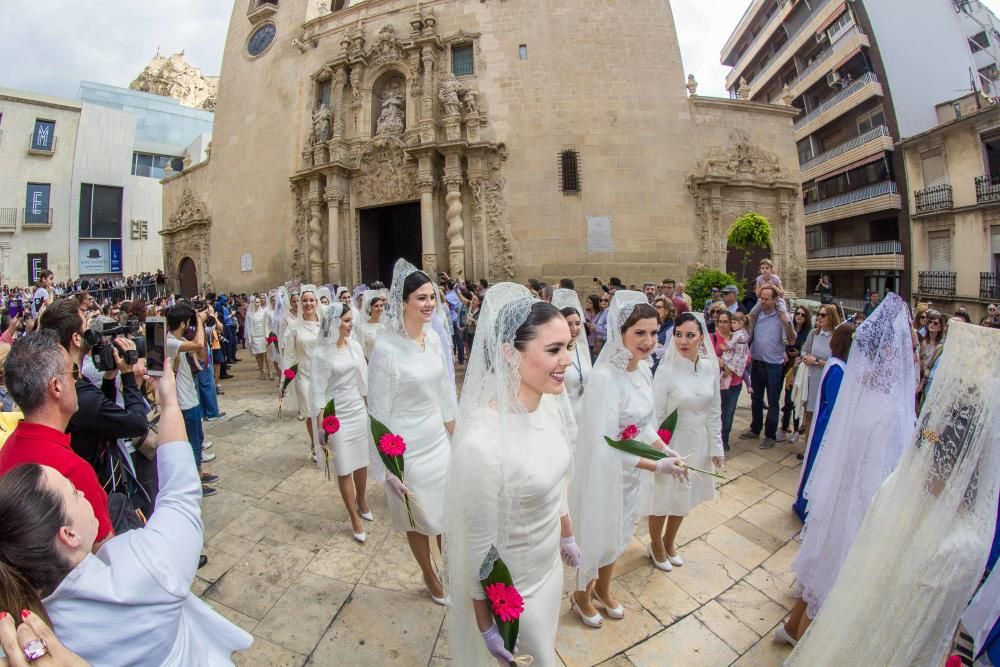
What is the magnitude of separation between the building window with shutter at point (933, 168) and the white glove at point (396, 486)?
26267 mm

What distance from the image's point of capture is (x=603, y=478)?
2910 mm

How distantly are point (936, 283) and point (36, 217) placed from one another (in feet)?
140

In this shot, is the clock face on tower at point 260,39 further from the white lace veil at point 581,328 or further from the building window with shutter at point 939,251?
the building window with shutter at point 939,251

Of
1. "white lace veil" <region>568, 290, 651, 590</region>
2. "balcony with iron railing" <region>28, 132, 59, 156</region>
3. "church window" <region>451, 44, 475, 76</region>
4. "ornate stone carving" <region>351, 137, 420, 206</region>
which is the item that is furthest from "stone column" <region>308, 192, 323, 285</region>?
"balcony with iron railing" <region>28, 132, 59, 156</region>

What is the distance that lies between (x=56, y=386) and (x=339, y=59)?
55.0 ft

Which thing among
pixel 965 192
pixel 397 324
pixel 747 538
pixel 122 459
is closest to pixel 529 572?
pixel 397 324

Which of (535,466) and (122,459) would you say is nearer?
(535,466)

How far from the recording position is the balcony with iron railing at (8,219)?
23359 millimetres

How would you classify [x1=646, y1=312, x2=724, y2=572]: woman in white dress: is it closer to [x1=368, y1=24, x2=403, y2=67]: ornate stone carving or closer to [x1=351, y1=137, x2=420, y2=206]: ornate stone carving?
[x1=351, y1=137, x2=420, y2=206]: ornate stone carving

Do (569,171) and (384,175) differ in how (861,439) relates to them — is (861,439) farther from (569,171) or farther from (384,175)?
(384,175)

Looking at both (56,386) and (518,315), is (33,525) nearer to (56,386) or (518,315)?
(56,386)

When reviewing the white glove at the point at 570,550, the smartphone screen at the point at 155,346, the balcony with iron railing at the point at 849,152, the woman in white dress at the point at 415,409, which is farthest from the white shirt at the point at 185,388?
the balcony with iron railing at the point at 849,152

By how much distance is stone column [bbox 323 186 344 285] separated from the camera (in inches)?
617

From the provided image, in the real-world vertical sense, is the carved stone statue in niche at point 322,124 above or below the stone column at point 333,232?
above
